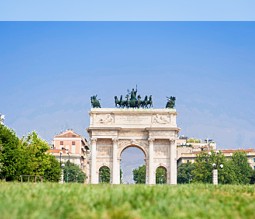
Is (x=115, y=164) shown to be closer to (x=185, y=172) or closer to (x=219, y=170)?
(x=219, y=170)

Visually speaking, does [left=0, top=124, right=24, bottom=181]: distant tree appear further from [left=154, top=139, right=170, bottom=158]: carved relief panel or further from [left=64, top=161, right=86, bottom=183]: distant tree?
[left=64, top=161, right=86, bottom=183]: distant tree

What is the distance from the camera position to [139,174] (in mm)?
147875

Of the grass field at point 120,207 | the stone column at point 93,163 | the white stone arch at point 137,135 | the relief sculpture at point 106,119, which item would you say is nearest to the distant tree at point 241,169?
the white stone arch at point 137,135

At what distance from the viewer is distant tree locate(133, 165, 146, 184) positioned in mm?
142625

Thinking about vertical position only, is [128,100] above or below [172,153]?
above

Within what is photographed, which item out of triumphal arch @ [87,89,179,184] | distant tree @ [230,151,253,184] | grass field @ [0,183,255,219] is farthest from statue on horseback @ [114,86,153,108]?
grass field @ [0,183,255,219]

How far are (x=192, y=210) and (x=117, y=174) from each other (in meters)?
62.3

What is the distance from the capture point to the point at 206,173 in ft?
306

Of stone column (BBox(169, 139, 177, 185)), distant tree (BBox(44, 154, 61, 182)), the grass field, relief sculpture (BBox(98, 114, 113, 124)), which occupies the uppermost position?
relief sculpture (BBox(98, 114, 113, 124))

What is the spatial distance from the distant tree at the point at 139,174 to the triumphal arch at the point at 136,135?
213ft

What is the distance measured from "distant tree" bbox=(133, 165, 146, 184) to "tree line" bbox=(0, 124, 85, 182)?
7395 centimetres

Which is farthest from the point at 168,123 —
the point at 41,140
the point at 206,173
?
the point at 206,173

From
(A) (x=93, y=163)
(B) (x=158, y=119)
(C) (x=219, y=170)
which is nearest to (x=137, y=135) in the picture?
(B) (x=158, y=119)

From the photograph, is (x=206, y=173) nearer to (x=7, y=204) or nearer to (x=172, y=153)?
(x=172, y=153)
